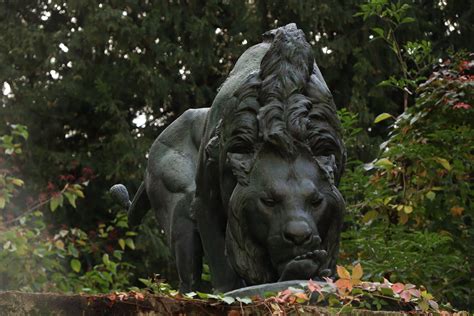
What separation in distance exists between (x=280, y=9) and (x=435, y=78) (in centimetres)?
775

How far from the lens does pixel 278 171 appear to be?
5.27 m

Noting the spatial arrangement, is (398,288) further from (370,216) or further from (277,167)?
(370,216)

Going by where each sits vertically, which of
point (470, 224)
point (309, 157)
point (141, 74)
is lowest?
point (470, 224)

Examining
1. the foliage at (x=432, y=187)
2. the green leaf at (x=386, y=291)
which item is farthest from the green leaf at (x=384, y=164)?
the green leaf at (x=386, y=291)

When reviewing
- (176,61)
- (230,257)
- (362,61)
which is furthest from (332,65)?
(230,257)

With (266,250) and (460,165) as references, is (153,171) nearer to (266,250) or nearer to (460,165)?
(266,250)

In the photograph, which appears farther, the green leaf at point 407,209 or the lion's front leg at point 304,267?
the green leaf at point 407,209

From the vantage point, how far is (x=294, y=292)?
4574 mm

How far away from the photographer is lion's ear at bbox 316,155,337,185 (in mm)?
5316

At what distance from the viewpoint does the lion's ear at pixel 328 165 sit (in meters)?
5.32

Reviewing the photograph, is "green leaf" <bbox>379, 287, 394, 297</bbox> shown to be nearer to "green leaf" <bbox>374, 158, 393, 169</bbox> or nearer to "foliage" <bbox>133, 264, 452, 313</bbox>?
"foliage" <bbox>133, 264, 452, 313</bbox>

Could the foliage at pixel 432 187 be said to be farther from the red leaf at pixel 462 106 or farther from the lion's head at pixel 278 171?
the lion's head at pixel 278 171

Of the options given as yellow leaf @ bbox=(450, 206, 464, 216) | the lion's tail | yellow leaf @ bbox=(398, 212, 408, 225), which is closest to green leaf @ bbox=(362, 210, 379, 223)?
yellow leaf @ bbox=(398, 212, 408, 225)

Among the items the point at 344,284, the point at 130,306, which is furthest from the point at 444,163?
the point at 130,306
